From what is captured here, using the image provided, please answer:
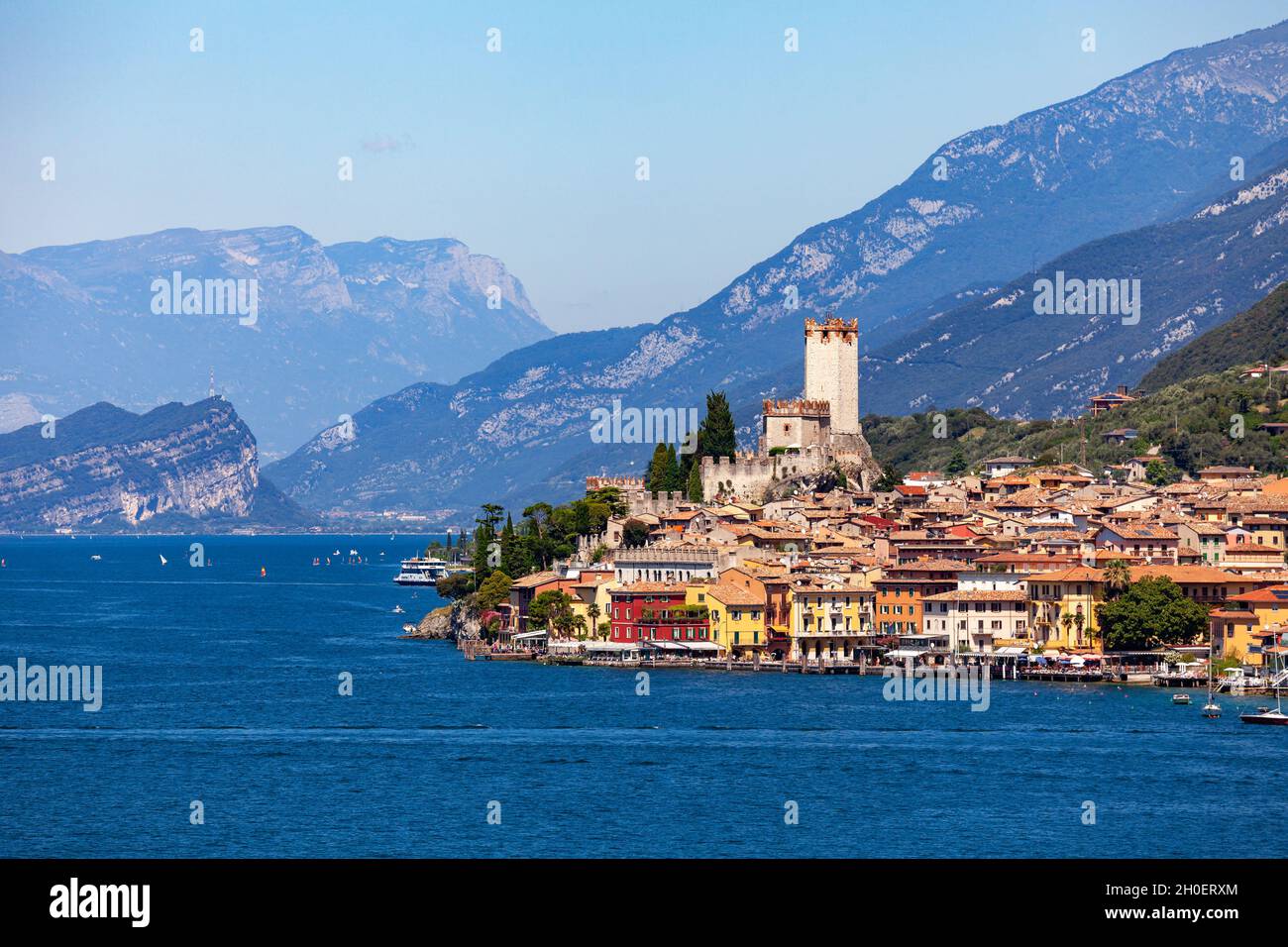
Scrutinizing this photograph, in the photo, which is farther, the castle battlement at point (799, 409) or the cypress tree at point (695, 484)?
the castle battlement at point (799, 409)

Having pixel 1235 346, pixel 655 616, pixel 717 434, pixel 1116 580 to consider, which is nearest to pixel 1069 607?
pixel 1116 580

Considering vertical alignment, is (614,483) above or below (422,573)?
above

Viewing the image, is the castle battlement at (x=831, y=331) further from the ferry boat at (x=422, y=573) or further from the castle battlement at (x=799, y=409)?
the ferry boat at (x=422, y=573)

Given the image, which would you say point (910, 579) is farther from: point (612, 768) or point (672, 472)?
point (612, 768)

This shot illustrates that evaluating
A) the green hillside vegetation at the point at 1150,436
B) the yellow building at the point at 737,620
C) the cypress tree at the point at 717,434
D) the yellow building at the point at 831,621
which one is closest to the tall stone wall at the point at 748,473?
the cypress tree at the point at 717,434
